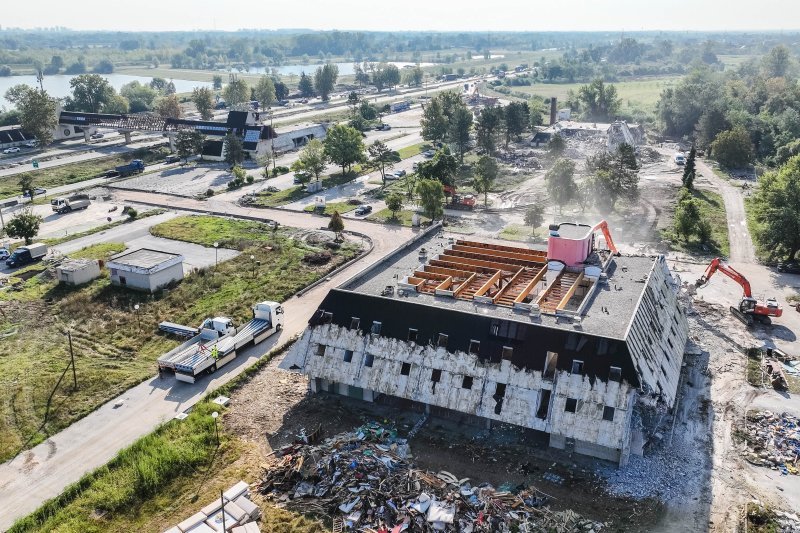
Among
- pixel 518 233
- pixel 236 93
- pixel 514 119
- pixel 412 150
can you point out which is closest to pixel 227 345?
pixel 518 233

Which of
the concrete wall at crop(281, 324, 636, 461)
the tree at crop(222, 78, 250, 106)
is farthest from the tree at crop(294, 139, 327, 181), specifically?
the tree at crop(222, 78, 250, 106)

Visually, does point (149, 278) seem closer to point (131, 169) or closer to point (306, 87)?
point (131, 169)

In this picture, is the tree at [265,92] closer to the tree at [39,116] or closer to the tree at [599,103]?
the tree at [39,116]

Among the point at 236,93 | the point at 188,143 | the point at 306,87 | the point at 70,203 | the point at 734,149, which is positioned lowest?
the point at 70,203

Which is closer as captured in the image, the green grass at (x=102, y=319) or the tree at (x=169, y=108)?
the green grass at (x=102, y=319)

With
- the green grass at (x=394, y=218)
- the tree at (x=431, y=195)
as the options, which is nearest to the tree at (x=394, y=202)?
the green grass at (x=394, y=218)

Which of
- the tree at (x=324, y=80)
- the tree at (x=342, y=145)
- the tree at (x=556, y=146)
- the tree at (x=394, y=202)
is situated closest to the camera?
the tree at (x=394, y=202)

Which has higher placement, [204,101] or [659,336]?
[204,101]
